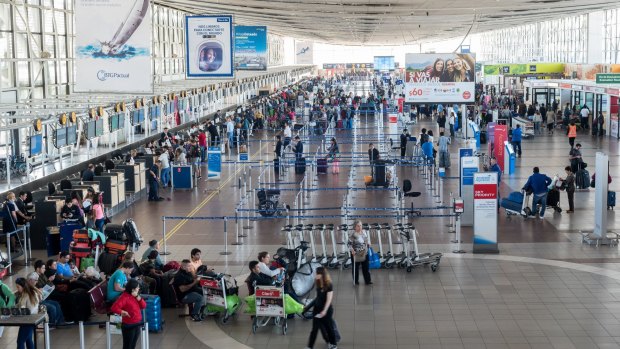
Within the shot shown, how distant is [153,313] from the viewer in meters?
12.7

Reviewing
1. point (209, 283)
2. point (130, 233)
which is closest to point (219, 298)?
point (209, 283)

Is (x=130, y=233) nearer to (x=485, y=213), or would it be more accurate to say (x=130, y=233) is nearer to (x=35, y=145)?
(x=485, y=213)

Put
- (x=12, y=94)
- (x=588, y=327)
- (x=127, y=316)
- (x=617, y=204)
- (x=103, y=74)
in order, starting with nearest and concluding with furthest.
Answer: (x=127, y=316), (x=588, y=327), (x=103, y=74), (x=617, y=204), (x=12, y=94)

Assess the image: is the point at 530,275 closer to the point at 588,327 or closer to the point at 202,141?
the point at 588,327

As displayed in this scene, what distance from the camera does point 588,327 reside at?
12.6 metres

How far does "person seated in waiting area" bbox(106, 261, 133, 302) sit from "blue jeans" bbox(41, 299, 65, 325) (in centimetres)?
68

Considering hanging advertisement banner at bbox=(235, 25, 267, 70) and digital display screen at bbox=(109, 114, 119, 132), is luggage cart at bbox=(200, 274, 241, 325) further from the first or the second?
hanging advertisement banner at bbox=(235, 25, 267, 70)

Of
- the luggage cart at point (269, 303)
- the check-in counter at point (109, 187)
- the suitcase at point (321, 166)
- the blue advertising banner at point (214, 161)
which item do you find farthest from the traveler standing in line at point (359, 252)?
the suitcase at point (321, 166)

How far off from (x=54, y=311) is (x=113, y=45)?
769 centimetres

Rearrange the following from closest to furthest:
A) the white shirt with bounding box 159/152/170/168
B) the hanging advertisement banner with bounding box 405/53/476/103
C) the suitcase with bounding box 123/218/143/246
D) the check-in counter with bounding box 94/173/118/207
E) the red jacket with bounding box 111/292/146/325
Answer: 1. the red jacket with bounding box 111/292/146/325
2. the suitcase with bounding box 123/218/143/246
3. the check-in counter with bounding box 94/173/118/207
4. the white shirt with bounding box 159/152/170/168
5. the hanging advertisement banner with bounding box 405/53/476/103

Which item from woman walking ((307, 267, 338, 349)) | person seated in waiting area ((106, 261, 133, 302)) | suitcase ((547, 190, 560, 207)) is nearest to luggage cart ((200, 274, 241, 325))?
person seated in waiting area ((106, 261, 133, 302))

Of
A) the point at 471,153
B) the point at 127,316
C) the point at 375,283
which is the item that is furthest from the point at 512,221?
the point at 127,316

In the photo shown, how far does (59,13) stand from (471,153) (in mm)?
16867

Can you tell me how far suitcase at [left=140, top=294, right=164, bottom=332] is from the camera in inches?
500
